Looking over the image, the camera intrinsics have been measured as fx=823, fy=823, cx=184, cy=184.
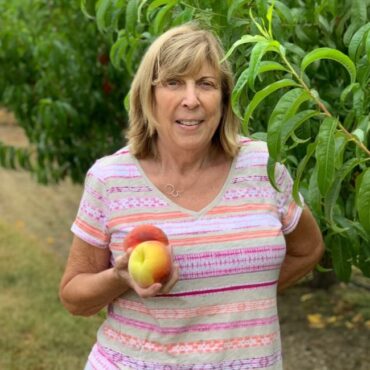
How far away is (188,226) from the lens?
2.14 metres

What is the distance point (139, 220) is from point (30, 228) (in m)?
6.38

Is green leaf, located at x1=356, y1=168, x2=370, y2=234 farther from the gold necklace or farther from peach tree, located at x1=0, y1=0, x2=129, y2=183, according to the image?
peach tree, located at x1=0, y1=0, x2=129, y2=183

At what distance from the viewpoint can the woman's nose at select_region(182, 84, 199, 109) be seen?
2100mm

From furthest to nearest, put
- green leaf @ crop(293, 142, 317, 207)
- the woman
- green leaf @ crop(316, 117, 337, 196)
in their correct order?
the woman → green leaf @ crop(293, 142, 317, 207) → green leaf @ crop(316, 117, 337, 196)

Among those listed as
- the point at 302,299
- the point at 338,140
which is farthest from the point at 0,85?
the point at 338,140

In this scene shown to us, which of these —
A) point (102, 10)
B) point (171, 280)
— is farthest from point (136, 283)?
point (102, 10)

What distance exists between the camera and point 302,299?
5.77 metres

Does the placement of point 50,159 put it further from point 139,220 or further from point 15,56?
point 139,220

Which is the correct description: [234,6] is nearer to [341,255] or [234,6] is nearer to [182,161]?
[182,161]

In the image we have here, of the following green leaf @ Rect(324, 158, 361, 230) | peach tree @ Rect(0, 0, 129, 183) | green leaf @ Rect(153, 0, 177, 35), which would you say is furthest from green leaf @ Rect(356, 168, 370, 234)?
peach tree @ Rect(0, 0, 129, 183)

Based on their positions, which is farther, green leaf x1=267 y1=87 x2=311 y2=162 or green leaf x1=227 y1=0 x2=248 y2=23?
green leaf x1=227 y1=0 x2=248 y2=23

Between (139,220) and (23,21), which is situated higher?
(139,220)

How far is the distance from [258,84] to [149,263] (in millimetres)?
813

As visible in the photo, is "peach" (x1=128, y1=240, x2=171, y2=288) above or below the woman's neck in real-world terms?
below
